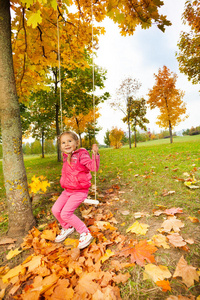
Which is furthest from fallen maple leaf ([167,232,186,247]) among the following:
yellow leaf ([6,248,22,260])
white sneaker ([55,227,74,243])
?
yellow leaf ([6,248,22,260])

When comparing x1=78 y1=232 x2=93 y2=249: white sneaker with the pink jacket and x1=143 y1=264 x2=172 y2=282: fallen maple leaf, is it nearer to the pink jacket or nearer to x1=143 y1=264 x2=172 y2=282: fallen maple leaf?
the pink jacket

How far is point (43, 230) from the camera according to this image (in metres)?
2.26

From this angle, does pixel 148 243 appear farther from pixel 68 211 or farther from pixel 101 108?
pixel 101 108

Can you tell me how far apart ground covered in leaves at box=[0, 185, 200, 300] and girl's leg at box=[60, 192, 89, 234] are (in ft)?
0.53

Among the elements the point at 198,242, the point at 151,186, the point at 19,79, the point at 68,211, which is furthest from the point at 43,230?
the point at 19,79

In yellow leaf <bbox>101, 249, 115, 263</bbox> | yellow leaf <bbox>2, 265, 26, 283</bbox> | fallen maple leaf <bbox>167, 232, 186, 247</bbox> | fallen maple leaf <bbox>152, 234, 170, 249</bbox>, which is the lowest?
yellow leaf <bbox>2, 265, 26, 283</bbox>

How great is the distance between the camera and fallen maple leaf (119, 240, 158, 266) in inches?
56.7

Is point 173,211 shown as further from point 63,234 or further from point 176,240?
point 63,234

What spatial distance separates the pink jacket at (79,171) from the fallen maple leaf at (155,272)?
3.95 ft

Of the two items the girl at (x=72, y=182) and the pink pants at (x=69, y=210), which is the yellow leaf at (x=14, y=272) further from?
the pink pants at (x=69, y=210)

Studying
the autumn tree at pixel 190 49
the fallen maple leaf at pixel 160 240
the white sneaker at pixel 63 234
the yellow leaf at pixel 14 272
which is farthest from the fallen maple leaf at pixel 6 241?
the autumn tree at pixel 190 49

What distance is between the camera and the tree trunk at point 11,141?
2.10 metres

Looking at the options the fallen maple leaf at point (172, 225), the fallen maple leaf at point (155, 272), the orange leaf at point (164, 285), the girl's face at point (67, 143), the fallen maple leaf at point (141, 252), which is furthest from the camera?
the girl's face at point (67, 143)

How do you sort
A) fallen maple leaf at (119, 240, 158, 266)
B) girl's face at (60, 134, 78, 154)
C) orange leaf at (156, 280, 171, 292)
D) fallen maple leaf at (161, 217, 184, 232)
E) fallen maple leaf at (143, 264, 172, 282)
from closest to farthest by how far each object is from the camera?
orange leaf at (156, 280, 171, 292) < fallen maple leaf at (143, 264, 172, 282) < fallen maple leaf at (119, 240, 158, 266) < fallen maple leaf at (161, 217, 184, 232) < girl's face at (60, 134, 78, 154)
